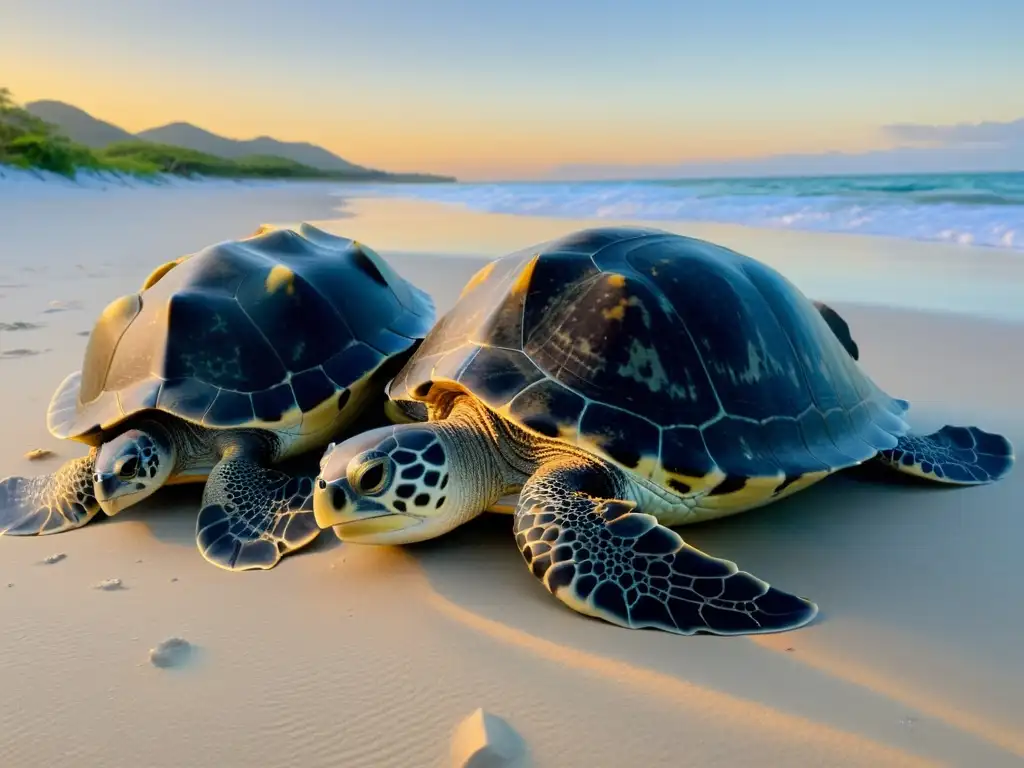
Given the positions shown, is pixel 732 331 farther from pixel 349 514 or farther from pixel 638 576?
pixel 349 514

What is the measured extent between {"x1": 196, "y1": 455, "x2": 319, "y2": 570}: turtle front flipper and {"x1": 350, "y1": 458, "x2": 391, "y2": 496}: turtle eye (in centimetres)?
40

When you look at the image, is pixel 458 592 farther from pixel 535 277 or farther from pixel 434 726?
pixel 535 277

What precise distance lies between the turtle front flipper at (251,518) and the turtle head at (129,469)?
0.67ft

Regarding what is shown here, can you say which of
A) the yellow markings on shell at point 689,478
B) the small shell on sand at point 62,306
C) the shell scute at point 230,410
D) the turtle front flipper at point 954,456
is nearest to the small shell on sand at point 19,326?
the small shell on sand at point 62,306

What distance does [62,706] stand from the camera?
182 centimetres

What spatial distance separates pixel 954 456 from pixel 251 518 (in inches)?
113

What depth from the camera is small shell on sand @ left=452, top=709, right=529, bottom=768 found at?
1636 millimetres

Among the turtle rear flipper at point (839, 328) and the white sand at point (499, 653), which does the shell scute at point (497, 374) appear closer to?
the white sand at point (499, 653)

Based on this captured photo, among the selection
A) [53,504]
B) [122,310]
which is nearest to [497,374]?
[53,504]

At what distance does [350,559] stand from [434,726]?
915 mm

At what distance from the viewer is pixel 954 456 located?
321 cm

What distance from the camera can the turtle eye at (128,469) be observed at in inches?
110

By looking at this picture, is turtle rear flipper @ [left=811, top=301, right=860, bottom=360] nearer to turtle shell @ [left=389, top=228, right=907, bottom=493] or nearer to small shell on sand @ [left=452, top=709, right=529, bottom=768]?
turtle shell @ [left=389, top=228, right=907, bottom=493]

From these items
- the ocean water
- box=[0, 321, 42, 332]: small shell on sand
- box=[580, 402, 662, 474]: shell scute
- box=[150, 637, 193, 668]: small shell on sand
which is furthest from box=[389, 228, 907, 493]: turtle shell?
the ocean water
